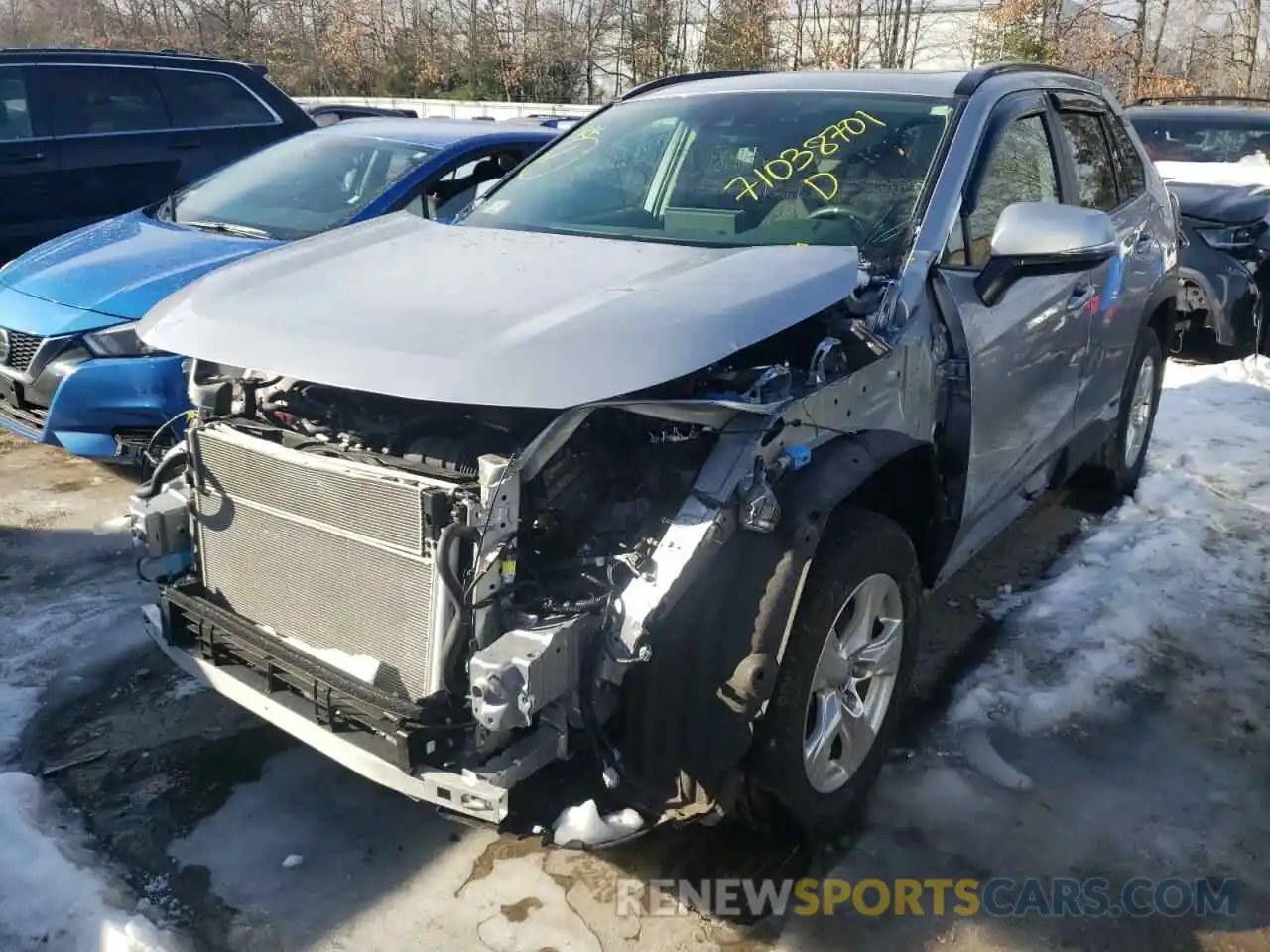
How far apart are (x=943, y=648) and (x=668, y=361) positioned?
7.24ft

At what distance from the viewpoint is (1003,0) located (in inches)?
795

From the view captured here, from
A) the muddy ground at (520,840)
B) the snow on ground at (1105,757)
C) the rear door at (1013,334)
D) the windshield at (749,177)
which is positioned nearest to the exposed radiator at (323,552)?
the muddy ground at (520,840)

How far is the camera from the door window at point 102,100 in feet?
24.2

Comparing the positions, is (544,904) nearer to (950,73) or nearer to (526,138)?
(950,73)

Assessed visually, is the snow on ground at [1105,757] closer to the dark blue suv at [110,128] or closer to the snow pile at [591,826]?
the snow pile at [591,826]

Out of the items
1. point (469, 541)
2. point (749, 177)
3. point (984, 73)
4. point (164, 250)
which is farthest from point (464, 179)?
point (469, 541)

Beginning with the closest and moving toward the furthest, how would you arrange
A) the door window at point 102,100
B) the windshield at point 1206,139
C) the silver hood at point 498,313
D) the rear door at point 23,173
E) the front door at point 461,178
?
1. the silver hood at point 498,313
2. the front door at point 461,178
3. the rear door at point 23,173
4. the door window at point 102,100
5. the windshield at point 1206,139

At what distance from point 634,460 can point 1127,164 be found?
3463 millimetres

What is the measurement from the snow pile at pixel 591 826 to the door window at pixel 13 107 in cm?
682

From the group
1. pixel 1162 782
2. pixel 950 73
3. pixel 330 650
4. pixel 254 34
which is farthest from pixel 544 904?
pixel 254 34

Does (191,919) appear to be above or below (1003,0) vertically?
below

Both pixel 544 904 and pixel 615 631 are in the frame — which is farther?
pixel 544 904

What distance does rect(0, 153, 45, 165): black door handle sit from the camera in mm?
6994

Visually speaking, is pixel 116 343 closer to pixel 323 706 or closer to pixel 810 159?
pixel 323 706
